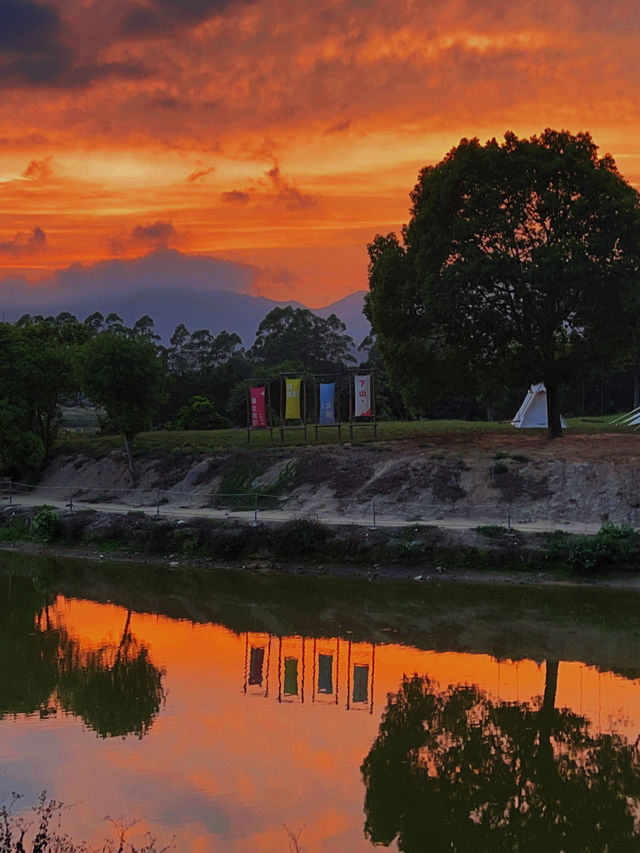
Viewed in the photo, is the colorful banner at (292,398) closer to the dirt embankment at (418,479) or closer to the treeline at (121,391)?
the treeline at (121,391)

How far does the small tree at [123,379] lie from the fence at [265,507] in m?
3.15

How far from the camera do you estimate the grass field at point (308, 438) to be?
46.0m

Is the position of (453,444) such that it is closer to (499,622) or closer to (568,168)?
(568,168)

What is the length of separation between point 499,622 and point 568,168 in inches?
917

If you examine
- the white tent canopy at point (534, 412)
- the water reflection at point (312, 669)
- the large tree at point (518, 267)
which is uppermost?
the large tree at point (518, 267)

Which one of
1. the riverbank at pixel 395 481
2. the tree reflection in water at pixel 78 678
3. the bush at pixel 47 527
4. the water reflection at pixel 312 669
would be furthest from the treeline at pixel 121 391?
the water reflection at pixel 312 669

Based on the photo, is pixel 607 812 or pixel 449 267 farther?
pixel 449 267

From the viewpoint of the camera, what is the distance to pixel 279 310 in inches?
4572

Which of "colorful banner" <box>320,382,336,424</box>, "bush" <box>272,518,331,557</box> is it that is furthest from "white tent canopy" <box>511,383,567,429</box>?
"bush" <box>272,518,331,557</box>

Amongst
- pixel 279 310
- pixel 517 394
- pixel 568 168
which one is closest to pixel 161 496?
pixel 568 168

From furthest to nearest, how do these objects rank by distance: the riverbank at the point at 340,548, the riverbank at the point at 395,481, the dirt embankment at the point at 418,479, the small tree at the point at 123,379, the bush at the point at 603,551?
the small tree at the point at 123,379 → the dirt embankment at the point at 418,479 → the riverbank at the point at 395,481 → the riverbank at the point at 340,548 → the bush at the point at 603,551

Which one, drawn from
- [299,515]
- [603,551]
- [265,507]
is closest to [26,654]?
[299,515]

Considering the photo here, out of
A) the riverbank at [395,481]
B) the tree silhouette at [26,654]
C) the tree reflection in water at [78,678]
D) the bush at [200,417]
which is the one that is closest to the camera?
the tree reflection in water at [78,678]

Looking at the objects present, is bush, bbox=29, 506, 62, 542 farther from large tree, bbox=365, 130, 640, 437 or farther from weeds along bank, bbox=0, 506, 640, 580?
large tree, bbox=365, 130, 640, 437
